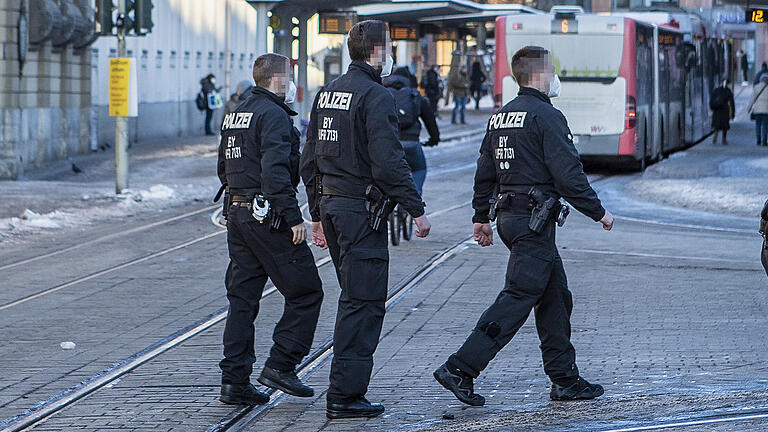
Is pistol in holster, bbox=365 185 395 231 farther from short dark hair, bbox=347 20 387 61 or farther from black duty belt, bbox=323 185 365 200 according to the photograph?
short dark hair, bbox=347 20 387 61

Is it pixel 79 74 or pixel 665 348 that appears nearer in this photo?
pixel 665 348

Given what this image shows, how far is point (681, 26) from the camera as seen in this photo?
31953mm

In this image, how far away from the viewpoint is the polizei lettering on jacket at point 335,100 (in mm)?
6828

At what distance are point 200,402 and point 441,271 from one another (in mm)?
5499

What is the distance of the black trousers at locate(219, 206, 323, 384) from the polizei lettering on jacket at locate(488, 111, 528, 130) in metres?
1.09

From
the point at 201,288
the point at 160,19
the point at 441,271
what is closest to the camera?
the point at 201,288

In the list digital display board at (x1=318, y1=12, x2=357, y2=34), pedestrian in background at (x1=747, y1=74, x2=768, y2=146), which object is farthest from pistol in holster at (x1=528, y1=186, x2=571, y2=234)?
pedestrian in background at (x1=747, y1=74, x2=768, y2=146)

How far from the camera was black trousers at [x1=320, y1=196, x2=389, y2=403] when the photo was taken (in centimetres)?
680

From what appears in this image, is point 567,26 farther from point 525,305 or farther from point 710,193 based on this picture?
point 525,305

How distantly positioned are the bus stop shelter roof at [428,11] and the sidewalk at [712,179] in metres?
8.43

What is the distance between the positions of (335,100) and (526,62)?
0.96 meters

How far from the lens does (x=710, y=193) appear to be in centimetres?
2042

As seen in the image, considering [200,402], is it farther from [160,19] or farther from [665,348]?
[160,19]

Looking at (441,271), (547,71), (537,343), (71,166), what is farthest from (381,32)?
(71,166)
